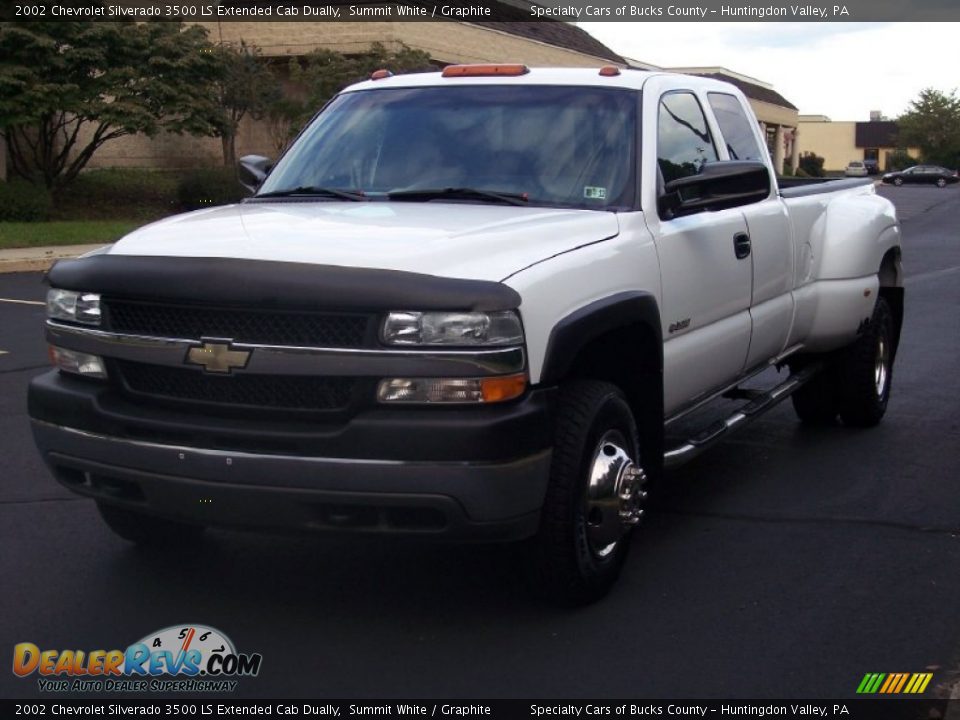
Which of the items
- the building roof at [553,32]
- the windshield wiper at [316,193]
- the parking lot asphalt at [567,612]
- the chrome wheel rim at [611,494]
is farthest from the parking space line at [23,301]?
the building roof at [553,32]

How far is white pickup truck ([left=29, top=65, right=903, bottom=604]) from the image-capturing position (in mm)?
4000

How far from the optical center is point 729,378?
617 centimetres

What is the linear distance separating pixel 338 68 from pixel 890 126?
87155mm

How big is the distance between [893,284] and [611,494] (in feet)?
14.0

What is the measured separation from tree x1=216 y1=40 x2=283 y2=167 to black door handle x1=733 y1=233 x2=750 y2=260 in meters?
26.7

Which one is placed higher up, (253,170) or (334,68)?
(334,68)

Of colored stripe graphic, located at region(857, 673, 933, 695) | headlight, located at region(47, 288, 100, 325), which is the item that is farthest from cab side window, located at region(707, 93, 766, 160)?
headlight, located at region(47, 288, 100, 325)

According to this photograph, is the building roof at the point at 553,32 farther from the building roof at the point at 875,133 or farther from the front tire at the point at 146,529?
the building roof at the point at 875,133

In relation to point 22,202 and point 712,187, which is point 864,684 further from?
point 22,202

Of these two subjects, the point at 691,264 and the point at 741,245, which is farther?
the point at 741,245

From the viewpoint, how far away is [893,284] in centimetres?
821

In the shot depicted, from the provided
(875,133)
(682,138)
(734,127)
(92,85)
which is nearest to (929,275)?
(734,127)

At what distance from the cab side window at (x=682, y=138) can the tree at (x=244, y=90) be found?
26411 millimetres

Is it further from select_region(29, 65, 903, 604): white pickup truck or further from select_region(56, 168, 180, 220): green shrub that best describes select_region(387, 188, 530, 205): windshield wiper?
select_region(56, 168, 180, 220): green shrub
